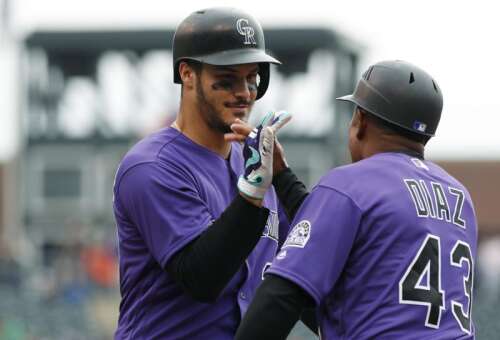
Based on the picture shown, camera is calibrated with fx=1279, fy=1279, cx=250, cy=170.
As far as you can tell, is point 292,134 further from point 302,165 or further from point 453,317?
point 453,317

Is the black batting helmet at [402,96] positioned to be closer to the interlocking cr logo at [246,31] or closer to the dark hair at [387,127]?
the dark hair at [387,127]

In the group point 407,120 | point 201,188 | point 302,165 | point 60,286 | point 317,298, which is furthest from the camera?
point 302,165

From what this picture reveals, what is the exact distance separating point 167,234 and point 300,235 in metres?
0.54

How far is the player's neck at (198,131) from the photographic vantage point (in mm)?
4746

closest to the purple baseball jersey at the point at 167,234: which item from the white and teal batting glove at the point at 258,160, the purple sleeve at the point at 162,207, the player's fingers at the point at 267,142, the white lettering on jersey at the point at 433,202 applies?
the purple sleeve at the point at 162,207

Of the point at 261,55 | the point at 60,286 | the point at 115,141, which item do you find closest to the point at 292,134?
the point at 115,141

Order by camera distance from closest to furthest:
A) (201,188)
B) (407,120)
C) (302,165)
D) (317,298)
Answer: (317,298) → (407,120) → (201,188) → (302,165)

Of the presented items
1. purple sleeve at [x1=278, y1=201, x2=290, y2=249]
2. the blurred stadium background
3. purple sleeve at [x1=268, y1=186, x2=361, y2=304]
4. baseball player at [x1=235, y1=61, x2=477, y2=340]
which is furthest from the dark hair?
the blurred stadium background

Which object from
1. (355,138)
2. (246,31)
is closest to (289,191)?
(355,138)

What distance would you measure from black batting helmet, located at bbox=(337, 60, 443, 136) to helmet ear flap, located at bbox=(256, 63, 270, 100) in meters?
0.53

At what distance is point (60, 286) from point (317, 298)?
1428cm

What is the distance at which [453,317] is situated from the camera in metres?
4.13

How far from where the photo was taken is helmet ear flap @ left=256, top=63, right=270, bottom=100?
4.86 metres

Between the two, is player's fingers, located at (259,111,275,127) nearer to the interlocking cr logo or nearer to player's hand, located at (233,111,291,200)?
player's hand, located at (233,111,291,200)
